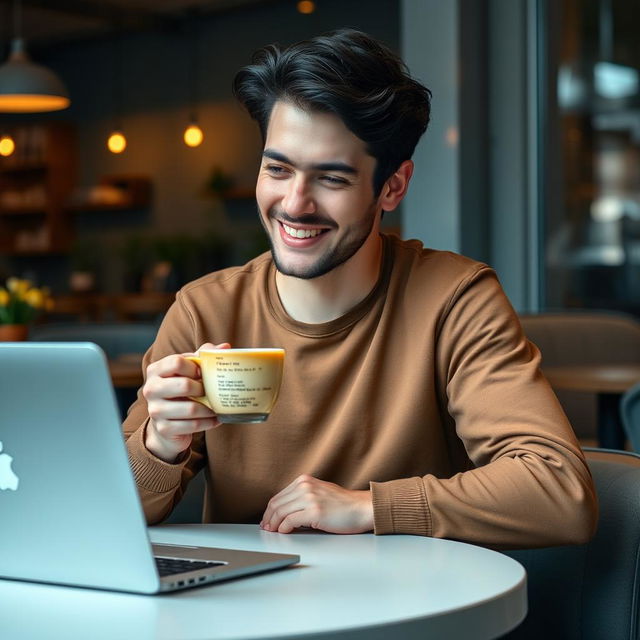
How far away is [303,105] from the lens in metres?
1.53

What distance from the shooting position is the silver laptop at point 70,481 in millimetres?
954

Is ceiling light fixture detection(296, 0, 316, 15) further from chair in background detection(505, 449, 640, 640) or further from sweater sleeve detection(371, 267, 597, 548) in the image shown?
chair in background detection(505, 449, 640, 640)

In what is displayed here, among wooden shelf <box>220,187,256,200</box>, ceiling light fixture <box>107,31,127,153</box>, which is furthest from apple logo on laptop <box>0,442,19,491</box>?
ceiling light fixture <box>107,31,127,153</box>

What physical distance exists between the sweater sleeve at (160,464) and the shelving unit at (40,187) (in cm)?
899

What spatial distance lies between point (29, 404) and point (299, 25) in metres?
8.39

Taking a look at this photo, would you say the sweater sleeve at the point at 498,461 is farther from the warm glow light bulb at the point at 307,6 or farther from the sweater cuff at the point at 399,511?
the warm glow light bulb at the point at 307,6

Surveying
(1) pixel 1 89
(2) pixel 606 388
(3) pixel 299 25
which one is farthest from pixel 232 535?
(3) pixel 299 25

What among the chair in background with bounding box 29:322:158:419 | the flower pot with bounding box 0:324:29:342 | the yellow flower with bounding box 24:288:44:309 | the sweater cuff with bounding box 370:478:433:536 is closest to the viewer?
the sweater cuff with bounding box 370:478:433:536

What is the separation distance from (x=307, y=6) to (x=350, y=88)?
771 centimetres

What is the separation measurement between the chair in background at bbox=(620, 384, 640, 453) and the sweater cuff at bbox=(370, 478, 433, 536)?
→ 1280 mm

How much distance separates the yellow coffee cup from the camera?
1.15m

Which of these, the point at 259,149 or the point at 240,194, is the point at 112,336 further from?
the point at 240,194

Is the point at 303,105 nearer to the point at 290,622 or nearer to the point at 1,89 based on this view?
the point at 290,622

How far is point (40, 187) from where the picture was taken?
10.5 metres
